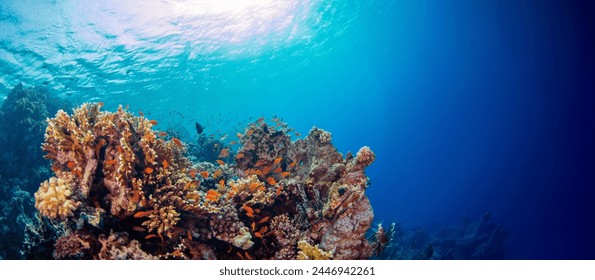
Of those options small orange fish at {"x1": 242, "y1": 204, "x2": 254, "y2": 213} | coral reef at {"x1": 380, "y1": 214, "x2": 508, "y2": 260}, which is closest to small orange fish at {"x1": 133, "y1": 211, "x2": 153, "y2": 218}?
small orange fish at {"x1": 242, "y1": 204, "x2": 254, "y2": 213}

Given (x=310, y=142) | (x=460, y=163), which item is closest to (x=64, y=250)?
(x=310, y=142)

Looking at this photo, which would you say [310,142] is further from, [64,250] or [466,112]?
[466,112]

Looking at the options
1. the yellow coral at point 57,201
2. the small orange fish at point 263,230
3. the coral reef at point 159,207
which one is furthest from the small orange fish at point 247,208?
the yellow coral at point 57,201

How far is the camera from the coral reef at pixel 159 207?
14.2ft

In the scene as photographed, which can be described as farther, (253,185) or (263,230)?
(253,185)

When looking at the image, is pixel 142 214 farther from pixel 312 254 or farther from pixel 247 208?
pixel 312 254

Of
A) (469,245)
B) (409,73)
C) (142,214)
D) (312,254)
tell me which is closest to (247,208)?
(312,254)

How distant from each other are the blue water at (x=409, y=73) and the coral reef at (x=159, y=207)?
17.9 m

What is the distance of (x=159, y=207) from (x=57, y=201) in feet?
4.50

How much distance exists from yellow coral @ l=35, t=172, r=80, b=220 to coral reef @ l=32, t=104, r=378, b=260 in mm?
13

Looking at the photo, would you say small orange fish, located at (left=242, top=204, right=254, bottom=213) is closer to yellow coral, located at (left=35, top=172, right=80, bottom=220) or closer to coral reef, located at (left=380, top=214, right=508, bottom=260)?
yellow coral, located at (left=35, top=172, right=80, bottom=220)

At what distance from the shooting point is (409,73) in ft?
321

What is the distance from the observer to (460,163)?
103125 millimetres

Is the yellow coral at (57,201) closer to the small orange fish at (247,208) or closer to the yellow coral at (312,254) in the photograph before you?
the small orange fish at (247,208)
